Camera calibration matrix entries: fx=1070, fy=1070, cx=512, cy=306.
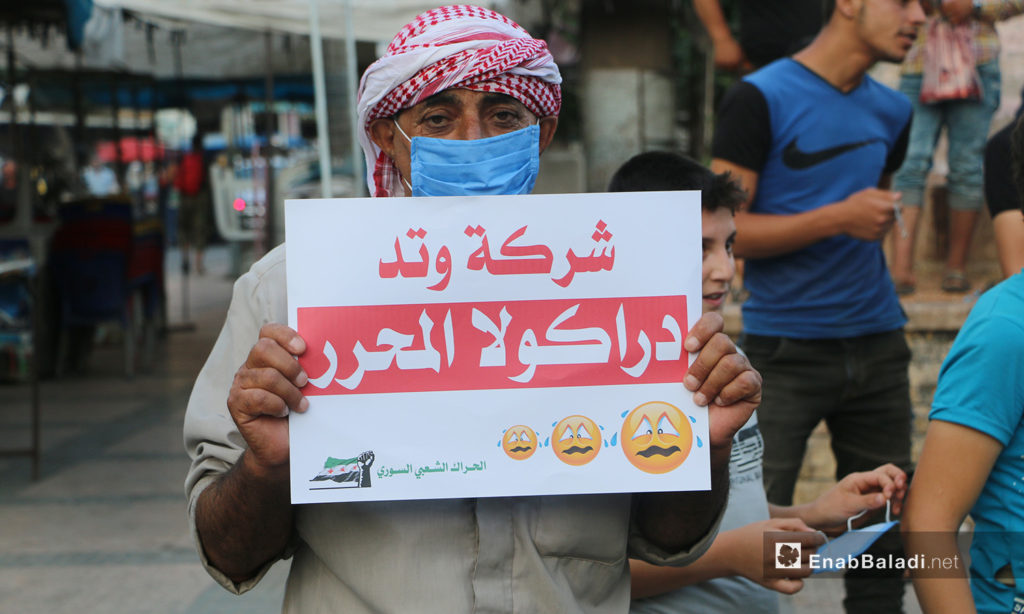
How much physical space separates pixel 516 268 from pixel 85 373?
9.26 m

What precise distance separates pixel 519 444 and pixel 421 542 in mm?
202

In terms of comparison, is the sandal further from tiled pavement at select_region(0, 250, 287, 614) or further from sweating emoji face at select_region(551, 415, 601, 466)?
sweating emoji face at select_region(551, 415, 601, 466)

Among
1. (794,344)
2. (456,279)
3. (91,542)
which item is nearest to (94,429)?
(91,542)

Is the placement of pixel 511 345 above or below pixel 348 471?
above

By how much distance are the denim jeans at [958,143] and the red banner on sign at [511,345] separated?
14.6ft

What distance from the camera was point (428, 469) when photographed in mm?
1531

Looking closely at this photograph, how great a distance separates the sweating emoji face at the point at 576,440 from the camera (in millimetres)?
1545

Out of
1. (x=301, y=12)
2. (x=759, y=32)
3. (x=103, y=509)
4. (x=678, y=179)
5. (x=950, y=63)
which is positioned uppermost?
(x=301, y=12)

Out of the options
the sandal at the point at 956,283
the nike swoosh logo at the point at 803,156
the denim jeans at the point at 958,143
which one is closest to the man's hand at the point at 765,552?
the nike swoosh logo at the point at 803,156

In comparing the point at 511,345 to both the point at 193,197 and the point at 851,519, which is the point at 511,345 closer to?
the point at 851,519

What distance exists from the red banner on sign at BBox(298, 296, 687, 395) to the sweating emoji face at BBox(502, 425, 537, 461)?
72mm

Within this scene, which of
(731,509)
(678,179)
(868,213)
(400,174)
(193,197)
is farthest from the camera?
(193,197)

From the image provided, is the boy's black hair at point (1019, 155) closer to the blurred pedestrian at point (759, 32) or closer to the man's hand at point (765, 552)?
the man's hand at point (765, 552)

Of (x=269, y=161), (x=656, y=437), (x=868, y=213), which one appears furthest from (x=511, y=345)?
(x=269, y=161)
